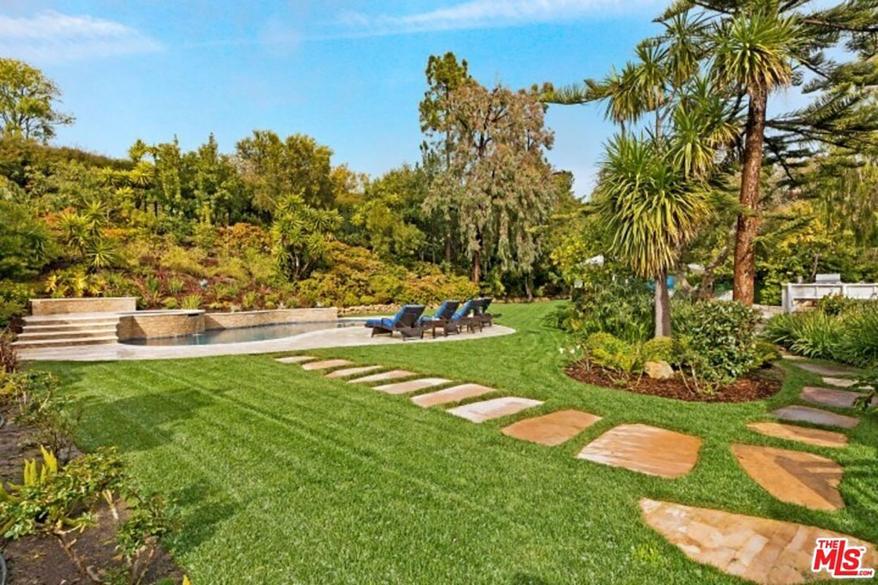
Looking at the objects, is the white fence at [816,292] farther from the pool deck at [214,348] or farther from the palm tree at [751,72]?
the pool deck at [214,348]

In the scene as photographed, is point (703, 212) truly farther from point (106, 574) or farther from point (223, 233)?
point (223, 233)

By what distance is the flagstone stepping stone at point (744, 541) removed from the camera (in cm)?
220

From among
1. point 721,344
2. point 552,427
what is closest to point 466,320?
point 721,344

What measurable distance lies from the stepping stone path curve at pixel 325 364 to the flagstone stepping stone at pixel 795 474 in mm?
5218

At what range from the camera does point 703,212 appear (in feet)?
22.3

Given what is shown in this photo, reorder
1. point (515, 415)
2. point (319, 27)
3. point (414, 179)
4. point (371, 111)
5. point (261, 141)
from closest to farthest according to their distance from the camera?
point (515, 415), point (319, 27), point (371, 111), point (261, 141), point (414, 179)

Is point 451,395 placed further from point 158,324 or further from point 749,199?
point 158,324

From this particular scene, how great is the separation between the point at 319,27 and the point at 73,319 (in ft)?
30.1

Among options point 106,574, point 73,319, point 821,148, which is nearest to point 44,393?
point 106,574

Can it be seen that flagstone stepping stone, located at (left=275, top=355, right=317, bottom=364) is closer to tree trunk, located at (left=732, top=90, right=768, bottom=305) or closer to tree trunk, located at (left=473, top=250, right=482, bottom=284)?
tree trunk, located at (left=732, top=90, right=768, bottom=305)

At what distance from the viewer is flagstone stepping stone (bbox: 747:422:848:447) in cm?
390

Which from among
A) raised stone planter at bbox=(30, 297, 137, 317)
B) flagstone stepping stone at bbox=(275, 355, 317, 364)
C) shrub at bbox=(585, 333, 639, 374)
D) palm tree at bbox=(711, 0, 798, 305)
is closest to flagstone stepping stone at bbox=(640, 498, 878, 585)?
shrub at bbox=(585, 333, 639, 374)

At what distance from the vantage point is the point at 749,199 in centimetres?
786

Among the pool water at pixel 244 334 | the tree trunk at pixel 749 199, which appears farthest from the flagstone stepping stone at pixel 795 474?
the pool water at pixel 244 334
